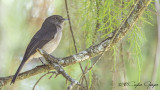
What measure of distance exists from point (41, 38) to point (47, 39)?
0.09 m

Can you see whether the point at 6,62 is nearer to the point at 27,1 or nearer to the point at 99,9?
the point at 27,1

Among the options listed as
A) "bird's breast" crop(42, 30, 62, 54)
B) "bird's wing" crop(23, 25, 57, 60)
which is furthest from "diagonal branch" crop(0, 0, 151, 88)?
"bird's breast" crop(42, 30, 62, 54)

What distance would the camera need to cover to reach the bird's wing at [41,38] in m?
3.34

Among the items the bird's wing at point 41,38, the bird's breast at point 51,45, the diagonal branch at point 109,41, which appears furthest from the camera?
the bird's breast at point 51,45

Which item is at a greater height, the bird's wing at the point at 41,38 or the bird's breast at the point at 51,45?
the bird's wing at the point at 41,38

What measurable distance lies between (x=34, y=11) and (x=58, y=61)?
4.71 feet

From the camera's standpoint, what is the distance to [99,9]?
3113 mm

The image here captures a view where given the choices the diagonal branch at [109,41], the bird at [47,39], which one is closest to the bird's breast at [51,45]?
the bird at [47,39]

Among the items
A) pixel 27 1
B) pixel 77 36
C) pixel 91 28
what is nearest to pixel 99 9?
pixel 91 28

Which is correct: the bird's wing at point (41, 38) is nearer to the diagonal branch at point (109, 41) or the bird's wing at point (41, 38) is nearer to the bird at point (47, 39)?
the bird at point (47, 39)

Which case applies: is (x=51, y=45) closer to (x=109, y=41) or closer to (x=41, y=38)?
(x=41, y=38)

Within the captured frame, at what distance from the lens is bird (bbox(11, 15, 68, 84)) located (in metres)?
3.37

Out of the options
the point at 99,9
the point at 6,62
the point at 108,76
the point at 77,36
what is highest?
the point at 99,9

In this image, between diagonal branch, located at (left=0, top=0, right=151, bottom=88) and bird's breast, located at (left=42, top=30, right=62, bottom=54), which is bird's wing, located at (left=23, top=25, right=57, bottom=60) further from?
diagonal branch, located at (left=0, top=0, right=151, bottom=88)
